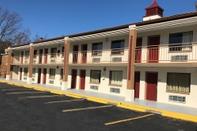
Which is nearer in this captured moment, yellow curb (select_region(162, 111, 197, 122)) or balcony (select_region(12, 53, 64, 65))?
yellow curb (select_region(162, 111, 197, 122))

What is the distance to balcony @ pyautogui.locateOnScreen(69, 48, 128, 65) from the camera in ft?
48.6

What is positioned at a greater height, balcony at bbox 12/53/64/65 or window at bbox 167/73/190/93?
balcony at bbox 12/53/64/65

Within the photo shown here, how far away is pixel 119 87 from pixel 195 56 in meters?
6.34

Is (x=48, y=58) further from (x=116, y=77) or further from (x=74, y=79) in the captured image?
(x=116, y=77)

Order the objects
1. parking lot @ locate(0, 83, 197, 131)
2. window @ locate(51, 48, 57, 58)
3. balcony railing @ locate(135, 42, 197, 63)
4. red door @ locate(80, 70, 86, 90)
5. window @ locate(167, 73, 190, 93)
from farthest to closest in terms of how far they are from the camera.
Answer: window @ locate(51, 48, 57, 58), red door @ locate(80, 70, 86, 90), window @ locate(167, 73, 190, 93), balcony railing @ locate(135, 42, 197, 63), parking lot @ locate(0, 83, 197, 131)

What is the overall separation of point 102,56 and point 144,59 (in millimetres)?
4414

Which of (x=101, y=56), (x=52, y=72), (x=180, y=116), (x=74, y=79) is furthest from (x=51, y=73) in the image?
(x=180, y=116)

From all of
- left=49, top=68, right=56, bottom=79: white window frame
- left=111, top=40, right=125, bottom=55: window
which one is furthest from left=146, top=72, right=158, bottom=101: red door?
left=49, top=68, right=56, bottom=79: white window frame

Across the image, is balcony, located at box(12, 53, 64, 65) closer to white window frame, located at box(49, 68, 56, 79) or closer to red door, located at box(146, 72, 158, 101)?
white window frame, located at box(49, 68, 56, 79)

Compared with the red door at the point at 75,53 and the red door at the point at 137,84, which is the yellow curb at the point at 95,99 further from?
the red door at the point at 75,53

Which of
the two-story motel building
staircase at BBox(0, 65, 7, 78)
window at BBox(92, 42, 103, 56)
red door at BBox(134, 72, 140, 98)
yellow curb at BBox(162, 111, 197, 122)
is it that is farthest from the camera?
staircase at BBox(0, 65, 7, 78)

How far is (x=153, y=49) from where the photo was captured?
43.1 ft

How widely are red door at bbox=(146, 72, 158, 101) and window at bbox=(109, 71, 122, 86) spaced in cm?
253

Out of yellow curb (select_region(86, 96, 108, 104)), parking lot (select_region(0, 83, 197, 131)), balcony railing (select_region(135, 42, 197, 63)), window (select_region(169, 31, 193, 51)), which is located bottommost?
parking lot (select_region(0, 83, 197, 131))
